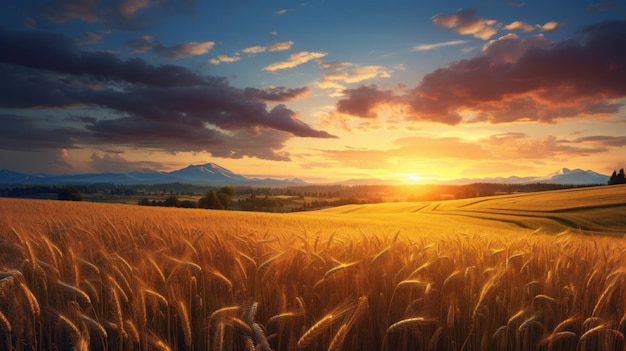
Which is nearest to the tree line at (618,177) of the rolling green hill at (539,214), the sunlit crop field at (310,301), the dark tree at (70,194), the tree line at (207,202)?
the rolling green hill at (539,214)

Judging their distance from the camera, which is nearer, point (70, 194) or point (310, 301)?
point (310, 301)

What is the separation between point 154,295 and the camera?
8.68 ft

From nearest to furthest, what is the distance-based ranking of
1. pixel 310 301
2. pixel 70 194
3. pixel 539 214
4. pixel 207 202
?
1. pixel 310 301
2. pixel 539 214
3. pixel 70 194
4. pixel 207 202

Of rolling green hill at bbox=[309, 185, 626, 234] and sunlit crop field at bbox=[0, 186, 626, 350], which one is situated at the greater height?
sunlit crop field at bbox=[0, 186, 626, 350]

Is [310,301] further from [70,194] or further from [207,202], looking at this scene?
[70,194]

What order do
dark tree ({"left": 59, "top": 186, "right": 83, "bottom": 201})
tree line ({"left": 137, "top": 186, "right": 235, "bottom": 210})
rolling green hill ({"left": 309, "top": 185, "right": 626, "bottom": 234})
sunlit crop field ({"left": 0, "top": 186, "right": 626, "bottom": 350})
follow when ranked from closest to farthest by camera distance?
sunlit crop field ({"left": 0, "top": 186, "right": 626, "bottom": 350}) < rolling green hill ({"left": 309, "top": 185, "right": 626, "bottom": 234}) < dark tree ({"left": 59, "top": 186, "right": 83, "bottom": 201}) < tree line ({"left": 137, "top": 186, "right": 235, "bottom": 210})

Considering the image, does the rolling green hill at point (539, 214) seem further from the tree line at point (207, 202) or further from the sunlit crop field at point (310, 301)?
the tree line at point (207, 202)

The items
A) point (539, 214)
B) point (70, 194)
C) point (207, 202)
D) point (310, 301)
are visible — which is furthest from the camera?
point (207, 202)

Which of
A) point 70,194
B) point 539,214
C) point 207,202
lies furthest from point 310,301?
point 70,194

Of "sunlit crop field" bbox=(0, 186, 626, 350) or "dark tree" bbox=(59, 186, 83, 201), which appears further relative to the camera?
"dark tree" bbox=(59, 186, 83, 201)

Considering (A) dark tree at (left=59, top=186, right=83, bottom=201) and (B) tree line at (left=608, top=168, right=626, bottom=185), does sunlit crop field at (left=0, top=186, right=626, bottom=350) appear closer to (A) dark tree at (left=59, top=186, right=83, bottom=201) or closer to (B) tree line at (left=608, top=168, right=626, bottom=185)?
(A) dark tree at (left=59, top=186, right=83, bottom=201)

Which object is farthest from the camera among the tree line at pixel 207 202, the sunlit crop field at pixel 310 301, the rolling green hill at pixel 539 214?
the tree line at pixel 207 202

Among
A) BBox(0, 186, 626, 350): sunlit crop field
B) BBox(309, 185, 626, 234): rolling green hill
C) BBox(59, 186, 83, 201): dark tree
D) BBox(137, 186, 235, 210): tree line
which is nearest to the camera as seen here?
BBox(0, 186, 626, 350): sunlit crop field

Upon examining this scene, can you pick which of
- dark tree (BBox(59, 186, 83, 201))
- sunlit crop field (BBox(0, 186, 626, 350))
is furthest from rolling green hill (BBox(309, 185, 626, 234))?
dark tree (BBox(59, 186, 83, 201))
